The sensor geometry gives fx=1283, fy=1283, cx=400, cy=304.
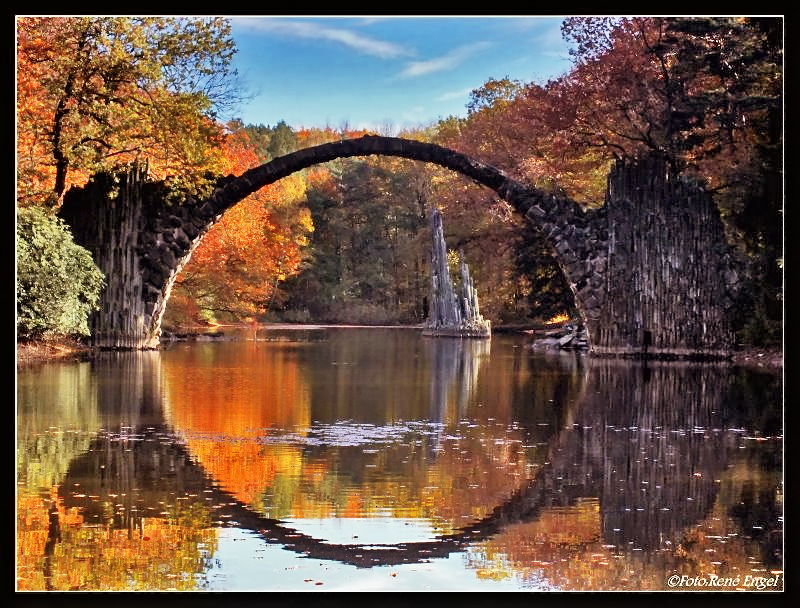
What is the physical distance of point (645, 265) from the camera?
22328 millimetres

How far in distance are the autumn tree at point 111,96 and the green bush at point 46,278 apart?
0.70 meters

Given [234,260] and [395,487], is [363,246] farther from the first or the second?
[395,487]

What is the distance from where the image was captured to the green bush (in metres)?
18.5

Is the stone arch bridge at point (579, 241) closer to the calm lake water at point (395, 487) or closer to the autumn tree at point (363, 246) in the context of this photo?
the calm lake water at point (395, 487)

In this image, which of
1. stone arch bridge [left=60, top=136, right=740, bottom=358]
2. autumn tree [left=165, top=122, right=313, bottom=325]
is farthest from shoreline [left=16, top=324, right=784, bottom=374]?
autumn tree [left=165, top=122, right=313, bottom=325]

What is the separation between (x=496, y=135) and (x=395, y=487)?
25604 mm

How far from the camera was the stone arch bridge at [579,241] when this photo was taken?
21.9 metres

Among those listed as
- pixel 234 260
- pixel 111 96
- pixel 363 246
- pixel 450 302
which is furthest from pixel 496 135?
pixel 363 246

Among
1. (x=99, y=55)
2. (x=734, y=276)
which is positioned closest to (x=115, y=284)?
(x=99, y=55)

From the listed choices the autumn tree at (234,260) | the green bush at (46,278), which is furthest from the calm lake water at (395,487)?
the autumn tree at (234,260)

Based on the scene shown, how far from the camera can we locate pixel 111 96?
20047 mm

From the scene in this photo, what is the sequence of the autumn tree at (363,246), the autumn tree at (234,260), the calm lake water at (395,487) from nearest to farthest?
the calm lake water at (395,487)
the autumn tree at (234,260)
the autumn tree at (363,246)

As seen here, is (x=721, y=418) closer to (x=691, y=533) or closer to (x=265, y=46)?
(x=691, y=533)

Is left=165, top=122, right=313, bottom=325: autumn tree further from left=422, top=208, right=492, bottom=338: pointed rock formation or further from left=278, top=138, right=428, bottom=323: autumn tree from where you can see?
left=278, top=138, right=428, bottom=323: autumn tree
